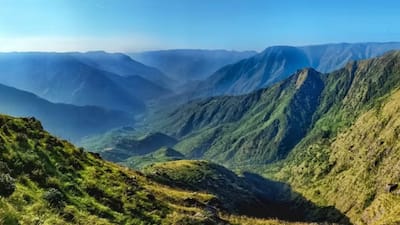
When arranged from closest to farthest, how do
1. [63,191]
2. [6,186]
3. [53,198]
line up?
[6,186] → [53,198] → [63,191]

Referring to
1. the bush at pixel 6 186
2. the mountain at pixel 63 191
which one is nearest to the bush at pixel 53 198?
the mountain at pixel 63 191

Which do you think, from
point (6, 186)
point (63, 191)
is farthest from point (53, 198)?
point (63, 191)

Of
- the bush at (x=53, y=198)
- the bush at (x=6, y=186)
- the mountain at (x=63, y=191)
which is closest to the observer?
the bush at (x=6, y=186)

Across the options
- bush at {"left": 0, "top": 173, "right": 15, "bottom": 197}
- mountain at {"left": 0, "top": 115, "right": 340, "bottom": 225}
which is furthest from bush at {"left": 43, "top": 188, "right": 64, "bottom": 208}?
bush at {"left": 0, "top": 173, "right": 15, "bottom": 197}

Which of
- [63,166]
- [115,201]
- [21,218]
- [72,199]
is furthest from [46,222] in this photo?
[63,166]

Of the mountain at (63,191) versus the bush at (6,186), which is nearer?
the bush at (6,186)

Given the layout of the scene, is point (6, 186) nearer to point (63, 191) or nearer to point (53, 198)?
point (53, 198)

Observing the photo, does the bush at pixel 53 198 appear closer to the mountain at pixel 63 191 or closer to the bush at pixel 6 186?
the mountain at pixel 63 191

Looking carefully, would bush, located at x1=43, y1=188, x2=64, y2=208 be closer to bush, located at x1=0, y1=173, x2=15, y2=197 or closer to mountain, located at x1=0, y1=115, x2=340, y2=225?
mountain, located at x1=0, y1=115, x2=340, y2=225

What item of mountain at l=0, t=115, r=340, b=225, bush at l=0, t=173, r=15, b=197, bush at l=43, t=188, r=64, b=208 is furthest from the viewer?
bush at l=43, t=188, r=64, b=208

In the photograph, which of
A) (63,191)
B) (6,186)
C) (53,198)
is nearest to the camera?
(6,186)

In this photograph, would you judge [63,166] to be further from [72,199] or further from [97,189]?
[72,199]
